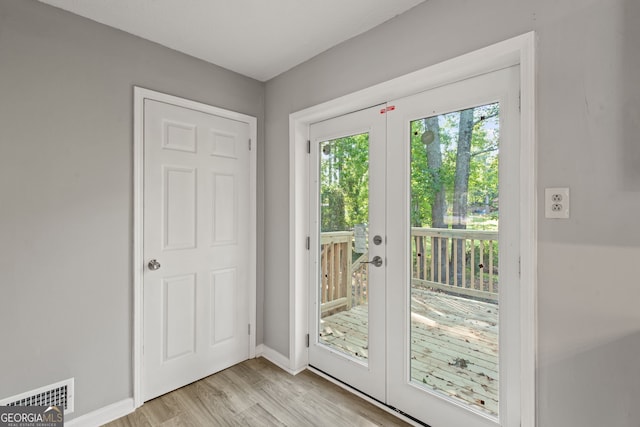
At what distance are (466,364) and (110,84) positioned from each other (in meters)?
2.71

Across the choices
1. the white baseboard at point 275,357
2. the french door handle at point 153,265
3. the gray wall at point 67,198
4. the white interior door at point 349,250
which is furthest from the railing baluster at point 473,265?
the gray wall at point 67,198

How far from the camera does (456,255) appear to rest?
5.53 feet

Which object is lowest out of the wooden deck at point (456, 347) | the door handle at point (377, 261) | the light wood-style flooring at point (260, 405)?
the light wood-style flooring at point (260, 405)

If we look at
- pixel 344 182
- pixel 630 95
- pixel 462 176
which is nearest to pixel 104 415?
pixel 344 182

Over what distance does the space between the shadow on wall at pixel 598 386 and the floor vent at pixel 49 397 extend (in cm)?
245

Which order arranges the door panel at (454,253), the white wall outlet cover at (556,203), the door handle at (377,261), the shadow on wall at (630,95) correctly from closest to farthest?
1. the shadow on wall at (630,95)
2. the white wall outlet cover at (556,203)
3. the door panel at (454,253)
4. the door handle at (377,261)

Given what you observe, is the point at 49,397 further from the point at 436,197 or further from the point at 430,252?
the point at 436,197

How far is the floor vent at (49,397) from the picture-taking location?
1.58 meters

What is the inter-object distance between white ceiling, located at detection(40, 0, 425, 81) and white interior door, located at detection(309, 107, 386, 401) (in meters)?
0.54

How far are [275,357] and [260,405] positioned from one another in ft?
1.89

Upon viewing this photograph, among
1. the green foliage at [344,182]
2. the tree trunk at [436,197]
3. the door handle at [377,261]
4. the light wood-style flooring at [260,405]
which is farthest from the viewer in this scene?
the green foliage at [344,182]

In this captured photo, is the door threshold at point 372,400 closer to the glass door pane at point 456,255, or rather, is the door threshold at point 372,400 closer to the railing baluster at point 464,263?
the glass door pane at point 456,255

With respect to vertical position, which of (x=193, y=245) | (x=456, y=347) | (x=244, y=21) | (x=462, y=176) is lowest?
(x=456, y=347)

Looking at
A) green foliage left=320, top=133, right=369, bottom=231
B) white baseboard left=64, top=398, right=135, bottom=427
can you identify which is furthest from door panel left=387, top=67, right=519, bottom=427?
white baseboard left=64, top=398, right=135, bottom=427
